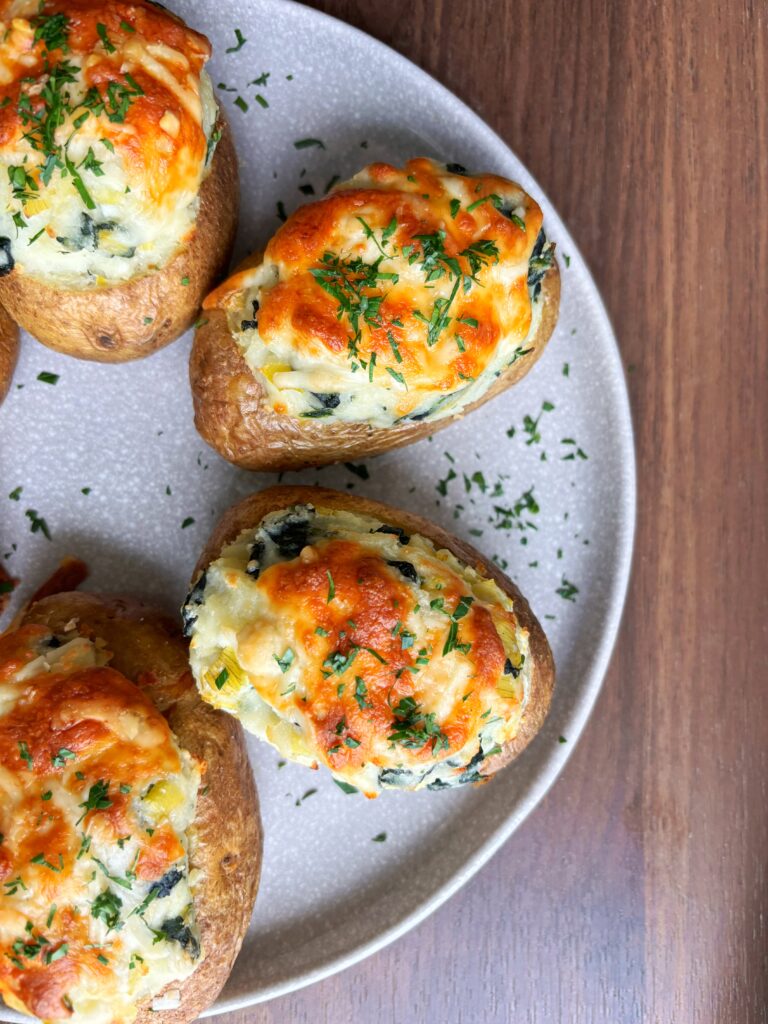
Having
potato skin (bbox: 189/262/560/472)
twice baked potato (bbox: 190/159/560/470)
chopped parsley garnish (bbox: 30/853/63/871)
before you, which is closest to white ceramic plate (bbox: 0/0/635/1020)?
potato skin (bbox: 189/262/560/472)

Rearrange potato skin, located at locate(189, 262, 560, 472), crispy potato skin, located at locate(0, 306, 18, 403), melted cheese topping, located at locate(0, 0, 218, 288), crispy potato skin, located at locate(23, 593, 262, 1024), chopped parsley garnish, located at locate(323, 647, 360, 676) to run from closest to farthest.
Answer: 1. melted cheese topping, located at locate(0, 0, 218, 288)
2. chopped parsley garnish, located at locate(323, 647, 360, 676)
3. crispy potato skin, located at locate(23, 593, 262, 1024)
4. potato skin, located at locate(189, 262, 560, 472)
5. crispy potato skin, located at locate(0, 306, 18, 403)

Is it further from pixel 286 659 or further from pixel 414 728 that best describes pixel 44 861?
pixel 414 728

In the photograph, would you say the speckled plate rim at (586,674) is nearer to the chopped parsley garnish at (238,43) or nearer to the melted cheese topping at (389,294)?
the chopped parsley garnish at (238,43)

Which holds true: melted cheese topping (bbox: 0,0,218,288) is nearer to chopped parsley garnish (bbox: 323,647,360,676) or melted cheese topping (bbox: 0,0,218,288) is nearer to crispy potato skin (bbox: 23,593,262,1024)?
crispy potato skin (bbox: 23,593,262,1024)

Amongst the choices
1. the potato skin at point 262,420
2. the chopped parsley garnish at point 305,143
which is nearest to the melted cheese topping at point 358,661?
the potato skin at point 262,420

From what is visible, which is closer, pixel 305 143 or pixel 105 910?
pixel 105 910

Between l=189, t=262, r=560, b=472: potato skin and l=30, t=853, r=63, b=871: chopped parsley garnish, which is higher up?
l=189, t=262, r=560, b=472: potato skin

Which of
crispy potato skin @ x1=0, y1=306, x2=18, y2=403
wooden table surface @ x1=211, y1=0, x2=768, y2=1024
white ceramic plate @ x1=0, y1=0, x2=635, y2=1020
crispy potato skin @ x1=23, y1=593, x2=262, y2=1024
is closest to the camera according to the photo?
crispy potato skin @ x1=23, y1=593, x2=262, y2=1024

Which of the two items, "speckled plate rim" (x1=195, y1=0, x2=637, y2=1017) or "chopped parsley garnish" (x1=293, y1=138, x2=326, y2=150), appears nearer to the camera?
"speckled plate rim" (x1=195, y1=0, x2=637, y2=1017)

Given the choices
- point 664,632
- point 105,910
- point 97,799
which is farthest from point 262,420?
point 664,632
